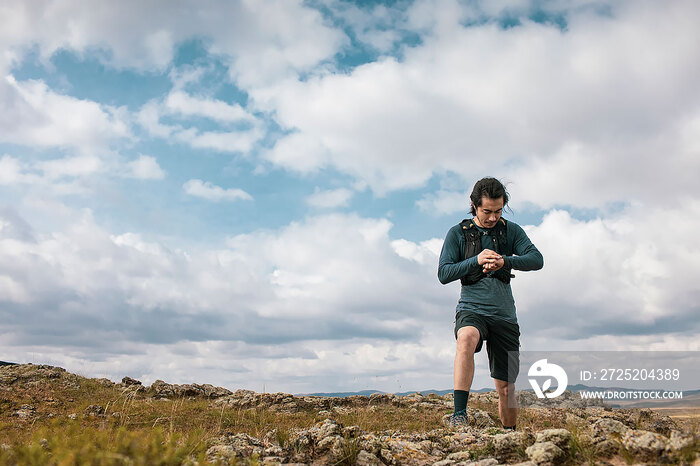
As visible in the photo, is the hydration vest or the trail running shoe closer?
the trail running shoe

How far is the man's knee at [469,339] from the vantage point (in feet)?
21.2

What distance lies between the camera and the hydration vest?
680cm

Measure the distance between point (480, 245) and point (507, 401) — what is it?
2.00 m

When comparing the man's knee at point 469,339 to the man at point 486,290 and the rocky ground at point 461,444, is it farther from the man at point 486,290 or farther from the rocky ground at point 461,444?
the rocky ground at point 461,444

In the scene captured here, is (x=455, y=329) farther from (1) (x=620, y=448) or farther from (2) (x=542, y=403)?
(2) (x=542, y=403)

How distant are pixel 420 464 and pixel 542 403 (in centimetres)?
1330

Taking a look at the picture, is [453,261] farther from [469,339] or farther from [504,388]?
[504,388]

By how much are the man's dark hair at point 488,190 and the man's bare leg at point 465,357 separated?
1.61 metres

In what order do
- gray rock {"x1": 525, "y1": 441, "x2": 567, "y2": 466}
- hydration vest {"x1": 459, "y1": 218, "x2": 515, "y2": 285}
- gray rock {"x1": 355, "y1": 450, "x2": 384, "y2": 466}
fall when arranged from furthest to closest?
Answer: hydration vest {"x1": 459, "y1": 218, "x2": 515, "y2": 285}, gray rock {"x1": 355, "y1": 450, "x2": 384, "y2": 466}, gray rock {"x1": 525, "y1": 441, "x2": 567, "y2": 466}

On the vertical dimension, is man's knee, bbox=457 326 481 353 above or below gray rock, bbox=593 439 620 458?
above

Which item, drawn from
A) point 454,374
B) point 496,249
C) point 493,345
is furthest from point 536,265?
point 454,374

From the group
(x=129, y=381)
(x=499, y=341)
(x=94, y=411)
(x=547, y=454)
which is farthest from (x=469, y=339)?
(x=129, y=381)

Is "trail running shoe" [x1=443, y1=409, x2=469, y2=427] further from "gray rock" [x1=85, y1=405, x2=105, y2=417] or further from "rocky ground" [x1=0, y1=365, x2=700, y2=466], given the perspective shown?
"gray rock" [x1=85, y1=405, x2=105, y2=417]

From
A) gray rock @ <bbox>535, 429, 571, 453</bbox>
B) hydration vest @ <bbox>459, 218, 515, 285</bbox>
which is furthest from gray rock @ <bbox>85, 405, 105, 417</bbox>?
gray rock @ <bbox>535, 429, 571, 453</bbox>
